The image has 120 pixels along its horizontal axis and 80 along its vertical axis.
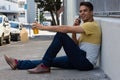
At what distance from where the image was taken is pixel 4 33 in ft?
81.1

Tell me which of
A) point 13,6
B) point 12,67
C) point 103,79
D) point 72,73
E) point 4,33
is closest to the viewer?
point 103,79

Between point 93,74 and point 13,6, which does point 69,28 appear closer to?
point 93,74

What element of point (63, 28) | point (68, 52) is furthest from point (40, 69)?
point (63, 28)

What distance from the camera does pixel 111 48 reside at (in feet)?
20.7

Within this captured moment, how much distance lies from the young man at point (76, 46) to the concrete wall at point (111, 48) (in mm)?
173

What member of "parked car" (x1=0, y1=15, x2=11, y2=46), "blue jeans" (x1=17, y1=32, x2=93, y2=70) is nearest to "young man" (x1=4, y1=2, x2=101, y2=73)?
"blue jeans" (x1=17, y1=32, x2=93, y2=70)

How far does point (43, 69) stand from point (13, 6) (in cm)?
7272

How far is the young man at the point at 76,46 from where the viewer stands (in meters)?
6.95

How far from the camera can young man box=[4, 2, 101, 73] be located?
695cm

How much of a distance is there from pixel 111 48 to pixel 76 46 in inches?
32.7

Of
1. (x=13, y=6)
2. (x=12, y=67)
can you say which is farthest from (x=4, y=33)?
(x=13, y=6)

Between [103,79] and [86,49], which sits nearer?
[103,79]

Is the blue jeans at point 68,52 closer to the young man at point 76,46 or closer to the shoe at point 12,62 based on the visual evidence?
the young man at point 76,46

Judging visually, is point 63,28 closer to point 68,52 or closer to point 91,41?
point 68,52
